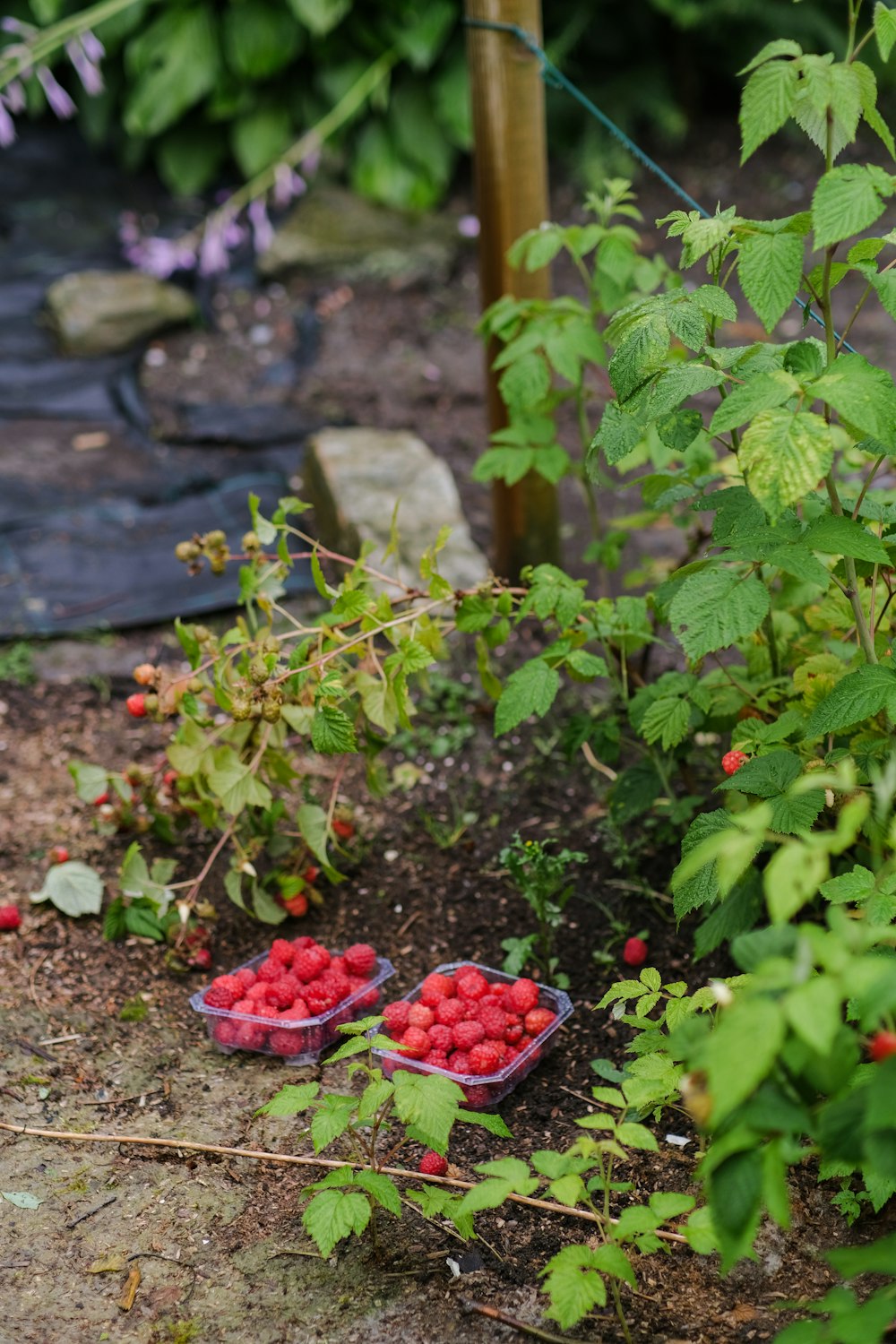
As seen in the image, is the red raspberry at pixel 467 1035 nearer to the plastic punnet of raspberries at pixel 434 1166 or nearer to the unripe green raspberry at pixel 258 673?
the plastic punnet of raspberries at pixel 434 1166

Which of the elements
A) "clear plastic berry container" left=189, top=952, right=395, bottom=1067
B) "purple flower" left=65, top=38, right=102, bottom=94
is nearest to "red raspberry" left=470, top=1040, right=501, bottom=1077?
"clear plastic berry container" left=189, top=952, right=395, bottom=1067

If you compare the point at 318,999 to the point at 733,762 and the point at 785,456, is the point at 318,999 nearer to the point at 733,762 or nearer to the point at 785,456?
the point at 733,762

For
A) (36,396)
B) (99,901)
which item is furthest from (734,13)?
(99,901)

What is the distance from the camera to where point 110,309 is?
14.4 feet

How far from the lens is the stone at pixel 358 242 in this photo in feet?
15.9

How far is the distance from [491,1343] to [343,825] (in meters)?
0.98

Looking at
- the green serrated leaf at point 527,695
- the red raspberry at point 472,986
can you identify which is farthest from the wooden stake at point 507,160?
the red raspberry at point 472,986

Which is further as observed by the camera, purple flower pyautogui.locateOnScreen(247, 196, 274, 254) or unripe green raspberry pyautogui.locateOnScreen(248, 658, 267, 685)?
purple flower pyautogui.locateOnScreen(247, 196, 274, 254)

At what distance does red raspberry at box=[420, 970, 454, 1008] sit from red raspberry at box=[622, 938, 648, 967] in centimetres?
30

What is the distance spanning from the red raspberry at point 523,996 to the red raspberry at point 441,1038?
0.11 metres

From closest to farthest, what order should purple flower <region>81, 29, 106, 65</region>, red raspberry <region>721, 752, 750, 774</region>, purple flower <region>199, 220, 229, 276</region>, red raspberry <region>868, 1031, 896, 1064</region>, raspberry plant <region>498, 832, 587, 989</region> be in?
red raspberry <region>868, 1031, 896, 1064</region> → red raspberry <region>721, 752, 750, 774</region> → raspberry plant <region>498, 832, 587, 989</region> → purple flower <region>81, 29, 106, 65</region> → purple flower <region>199, 220, 229, 276</region>

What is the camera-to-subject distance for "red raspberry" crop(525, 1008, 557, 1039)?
1.81 metres

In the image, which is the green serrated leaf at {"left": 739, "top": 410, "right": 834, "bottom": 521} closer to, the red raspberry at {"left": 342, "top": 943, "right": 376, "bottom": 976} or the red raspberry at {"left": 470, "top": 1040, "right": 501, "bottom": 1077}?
the red raspberry at {"left": 470, "top": 1040, "right": 501, "bottom": 1077}

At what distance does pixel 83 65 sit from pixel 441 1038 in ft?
11.5
